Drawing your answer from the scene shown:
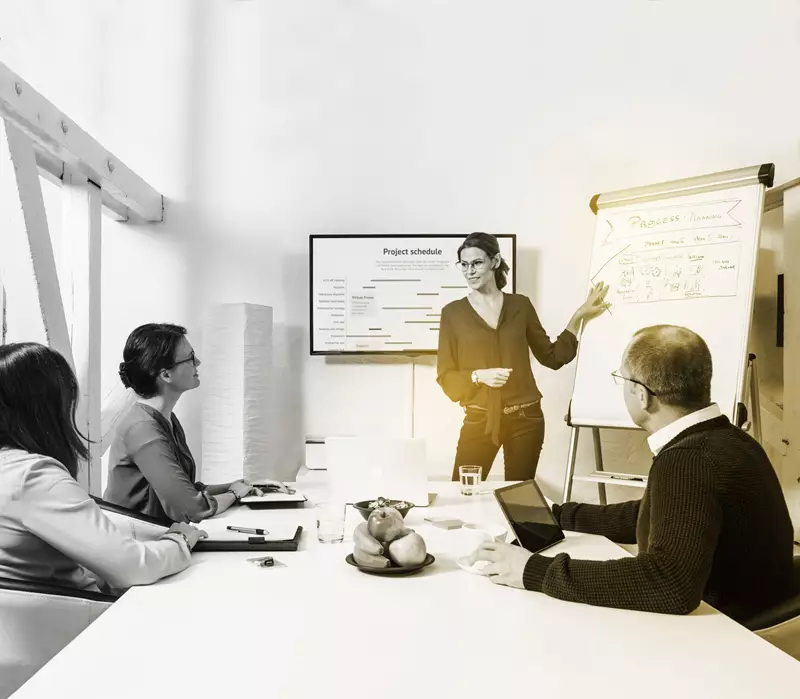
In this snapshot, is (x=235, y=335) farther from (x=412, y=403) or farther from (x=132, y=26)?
(x=132, y=26)

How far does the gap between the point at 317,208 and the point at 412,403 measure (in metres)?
1.18

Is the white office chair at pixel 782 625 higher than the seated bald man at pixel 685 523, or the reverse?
the seated bald man at pixel 685 523

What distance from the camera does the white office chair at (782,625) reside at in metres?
1.59

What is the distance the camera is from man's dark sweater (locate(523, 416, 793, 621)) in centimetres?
141

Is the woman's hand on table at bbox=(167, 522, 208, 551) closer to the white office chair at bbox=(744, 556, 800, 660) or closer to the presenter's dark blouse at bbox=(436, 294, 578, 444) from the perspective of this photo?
the white office chair at bbox=(744, 556, 800, 660)

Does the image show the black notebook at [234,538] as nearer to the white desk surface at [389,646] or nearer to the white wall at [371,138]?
the white desk surface at [389,646]

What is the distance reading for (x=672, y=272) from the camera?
346cm

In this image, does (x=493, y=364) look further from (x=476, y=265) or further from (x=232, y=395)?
(x=232, y=395)

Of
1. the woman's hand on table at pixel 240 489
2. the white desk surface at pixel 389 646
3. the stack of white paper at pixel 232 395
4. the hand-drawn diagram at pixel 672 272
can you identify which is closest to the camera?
the white desk surface at pixel 389 646

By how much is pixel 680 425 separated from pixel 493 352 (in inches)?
88.9

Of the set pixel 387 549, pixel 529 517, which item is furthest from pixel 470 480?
pixel 387 549

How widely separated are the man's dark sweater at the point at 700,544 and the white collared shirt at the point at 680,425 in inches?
0.6

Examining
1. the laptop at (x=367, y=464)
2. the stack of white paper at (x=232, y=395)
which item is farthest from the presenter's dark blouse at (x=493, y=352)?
the laptop at (x=367, y=464)

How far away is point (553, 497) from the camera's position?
13.1ft
